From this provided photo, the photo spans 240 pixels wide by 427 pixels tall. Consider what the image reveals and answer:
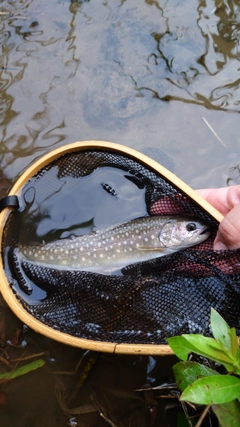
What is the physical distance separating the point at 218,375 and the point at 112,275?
1.16m

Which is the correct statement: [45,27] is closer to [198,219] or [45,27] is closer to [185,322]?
[198,219]

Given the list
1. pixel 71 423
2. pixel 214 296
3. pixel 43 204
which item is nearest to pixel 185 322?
pixel 214 296

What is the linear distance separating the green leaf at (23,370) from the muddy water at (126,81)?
124 cm

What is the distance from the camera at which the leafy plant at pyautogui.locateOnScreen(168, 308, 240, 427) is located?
1.23 m

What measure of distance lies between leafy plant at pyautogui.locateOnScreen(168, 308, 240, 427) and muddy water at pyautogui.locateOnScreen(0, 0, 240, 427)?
160cm

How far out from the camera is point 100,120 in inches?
119

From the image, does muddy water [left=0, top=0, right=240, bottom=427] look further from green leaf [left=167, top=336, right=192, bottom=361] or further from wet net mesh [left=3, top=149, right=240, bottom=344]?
green leaf [left=167, top=336, right=192, bottom=361]

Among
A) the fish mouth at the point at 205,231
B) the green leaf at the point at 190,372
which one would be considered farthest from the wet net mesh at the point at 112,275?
the green leaf at the point at 190,372

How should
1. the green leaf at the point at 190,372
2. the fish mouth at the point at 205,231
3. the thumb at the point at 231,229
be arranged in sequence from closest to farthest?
the green leaf at the point at 190,372 < the thumb at the point at 231,229 < the fish mouth at the point at 205,231

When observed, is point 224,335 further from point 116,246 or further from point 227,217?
point 116,246

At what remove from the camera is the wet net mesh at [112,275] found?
194cm

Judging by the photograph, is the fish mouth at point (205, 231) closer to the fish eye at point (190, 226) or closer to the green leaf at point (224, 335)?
the fish eye at point (190, 226)

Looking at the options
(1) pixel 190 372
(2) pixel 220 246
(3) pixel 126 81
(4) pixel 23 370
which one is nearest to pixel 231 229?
(2) pixel 220 246

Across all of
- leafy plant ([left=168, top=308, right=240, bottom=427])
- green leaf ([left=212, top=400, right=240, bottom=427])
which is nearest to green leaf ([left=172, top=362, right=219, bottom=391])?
leafy plant ([left=168, top=308, right=240, bottom=427])
